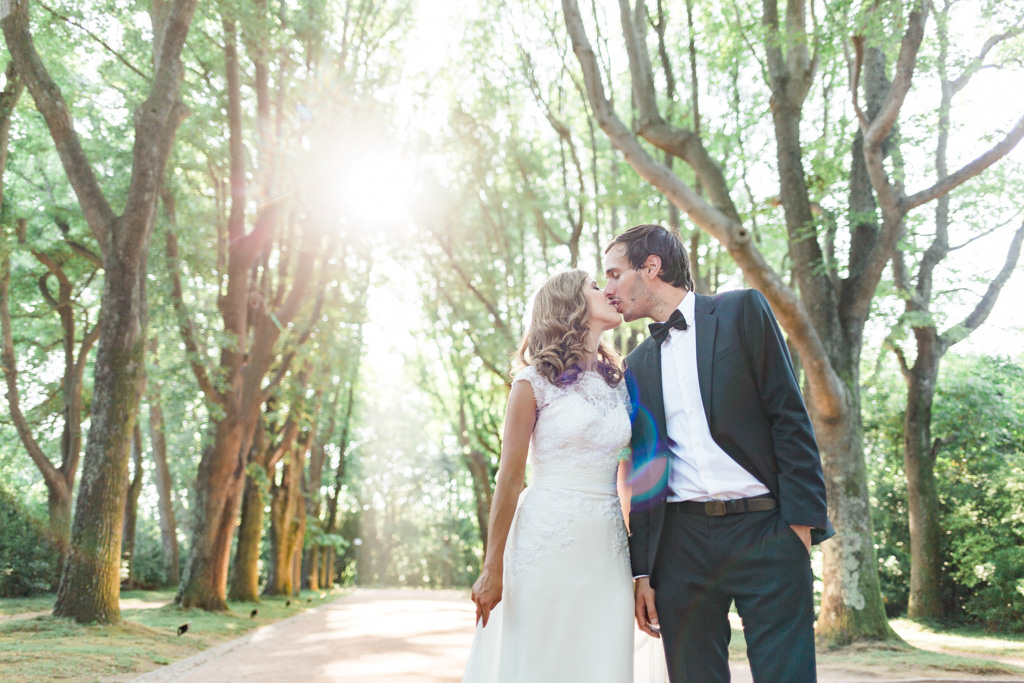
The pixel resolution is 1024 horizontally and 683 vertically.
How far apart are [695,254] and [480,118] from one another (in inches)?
285

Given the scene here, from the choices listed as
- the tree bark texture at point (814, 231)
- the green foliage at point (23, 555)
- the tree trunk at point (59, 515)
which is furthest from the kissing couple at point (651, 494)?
the tree trunk at point (59, 515)

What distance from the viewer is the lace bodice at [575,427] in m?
3.53

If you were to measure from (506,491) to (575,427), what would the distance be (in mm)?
446

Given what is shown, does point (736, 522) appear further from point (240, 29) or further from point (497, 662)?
point (240, 29)

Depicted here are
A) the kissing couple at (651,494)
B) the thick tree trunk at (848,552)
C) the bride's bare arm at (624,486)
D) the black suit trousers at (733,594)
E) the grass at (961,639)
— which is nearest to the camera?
the black suit trousers at (733,594)

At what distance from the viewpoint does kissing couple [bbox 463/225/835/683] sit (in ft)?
9.40

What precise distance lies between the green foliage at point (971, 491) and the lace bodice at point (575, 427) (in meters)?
12.3

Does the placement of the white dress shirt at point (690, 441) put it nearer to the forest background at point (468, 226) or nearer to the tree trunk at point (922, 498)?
the forest background at point (468, 226)

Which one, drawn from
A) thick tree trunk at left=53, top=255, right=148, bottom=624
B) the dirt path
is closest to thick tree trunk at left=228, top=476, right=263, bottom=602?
the dirt path

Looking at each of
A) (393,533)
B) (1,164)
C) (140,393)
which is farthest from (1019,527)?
(393,533)

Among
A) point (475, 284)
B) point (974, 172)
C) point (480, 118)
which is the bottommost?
point (974, 172)

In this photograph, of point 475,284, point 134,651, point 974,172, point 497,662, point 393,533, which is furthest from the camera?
point 393,533

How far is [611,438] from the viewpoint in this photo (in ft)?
11.6

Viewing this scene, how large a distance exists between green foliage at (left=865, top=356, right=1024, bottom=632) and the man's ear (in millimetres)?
12537
